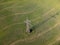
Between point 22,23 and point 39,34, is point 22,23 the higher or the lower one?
the higher one

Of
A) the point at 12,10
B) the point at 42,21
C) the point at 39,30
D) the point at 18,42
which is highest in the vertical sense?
the point at 12,10

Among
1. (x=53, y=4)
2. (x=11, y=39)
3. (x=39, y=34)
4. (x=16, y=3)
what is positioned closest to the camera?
(x=11, y=39)

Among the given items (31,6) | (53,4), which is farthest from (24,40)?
(53,4)

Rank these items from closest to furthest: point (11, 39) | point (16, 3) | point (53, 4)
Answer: point (11, 39)
point (16, 3)
point (53, 4)

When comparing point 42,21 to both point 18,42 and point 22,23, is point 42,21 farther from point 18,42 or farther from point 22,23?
point 18,42

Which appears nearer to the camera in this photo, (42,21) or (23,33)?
(23,33)

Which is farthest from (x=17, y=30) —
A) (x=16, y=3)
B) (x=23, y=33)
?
(x=16, y=3)
